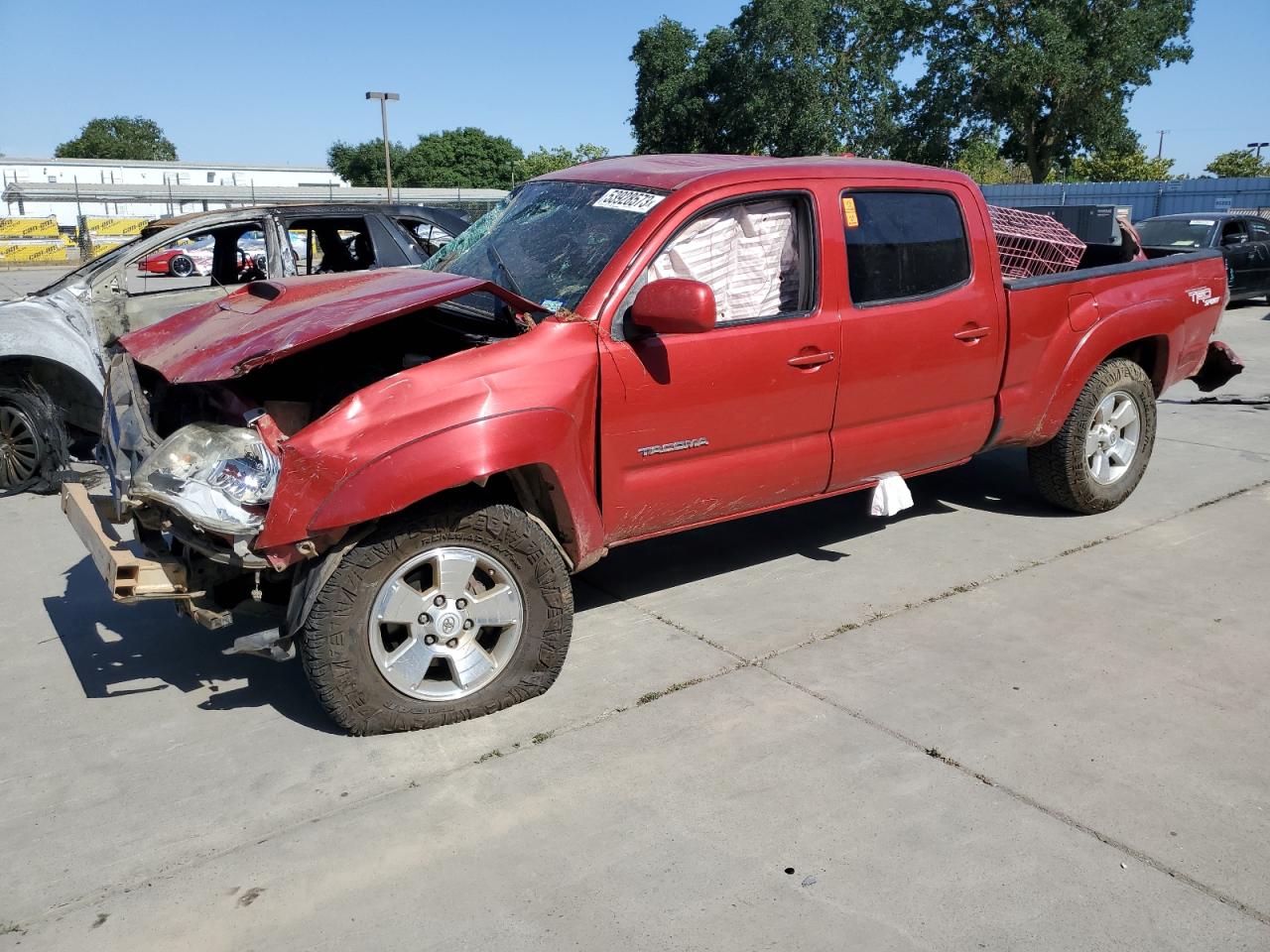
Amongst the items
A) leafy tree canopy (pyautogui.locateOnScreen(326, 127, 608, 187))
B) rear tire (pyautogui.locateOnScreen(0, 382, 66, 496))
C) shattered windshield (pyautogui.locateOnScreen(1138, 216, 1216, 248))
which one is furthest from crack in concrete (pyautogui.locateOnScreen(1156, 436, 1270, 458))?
leafy tree canopy (pyautogui.locateOnScreen(326, 127, 608, 187))

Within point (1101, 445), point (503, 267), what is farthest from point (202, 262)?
point (1101, 445)

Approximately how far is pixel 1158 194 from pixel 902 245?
104 ft


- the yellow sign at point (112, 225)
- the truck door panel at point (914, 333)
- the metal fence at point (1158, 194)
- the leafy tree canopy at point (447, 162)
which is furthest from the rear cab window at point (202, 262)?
the leafy tree canopy at point (447, 162)

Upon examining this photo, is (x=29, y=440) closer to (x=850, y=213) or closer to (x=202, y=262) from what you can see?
(x=202, y=262)

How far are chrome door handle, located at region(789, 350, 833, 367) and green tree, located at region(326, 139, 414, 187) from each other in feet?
272

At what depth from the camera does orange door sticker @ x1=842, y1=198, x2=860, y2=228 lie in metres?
4.56

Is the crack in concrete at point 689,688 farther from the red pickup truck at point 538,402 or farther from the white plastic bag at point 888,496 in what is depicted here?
the white plastic bag at point 888,496

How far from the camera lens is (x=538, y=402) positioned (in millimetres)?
3621

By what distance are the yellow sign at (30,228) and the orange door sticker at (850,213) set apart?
132 feet

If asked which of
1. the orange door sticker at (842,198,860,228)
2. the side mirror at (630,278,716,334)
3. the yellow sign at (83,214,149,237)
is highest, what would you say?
the yellow sign at (83,214,149,237)

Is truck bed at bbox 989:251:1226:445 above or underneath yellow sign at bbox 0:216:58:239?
underneath

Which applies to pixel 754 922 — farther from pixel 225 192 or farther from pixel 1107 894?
pixel 225 192

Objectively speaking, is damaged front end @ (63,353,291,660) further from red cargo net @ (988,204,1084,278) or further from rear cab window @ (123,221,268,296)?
red cargo net @ (988,204,1084,278)

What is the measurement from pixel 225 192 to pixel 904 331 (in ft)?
144
